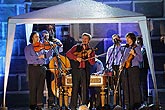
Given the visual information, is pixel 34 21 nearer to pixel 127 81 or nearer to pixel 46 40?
pixel 46 40

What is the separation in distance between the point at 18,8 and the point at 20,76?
1.62 metres

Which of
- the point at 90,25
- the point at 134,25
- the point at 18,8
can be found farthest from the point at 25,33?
the point at 134,25

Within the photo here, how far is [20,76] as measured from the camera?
11.7 m

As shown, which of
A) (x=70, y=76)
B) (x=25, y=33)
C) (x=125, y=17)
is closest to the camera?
(x=125, y=17)

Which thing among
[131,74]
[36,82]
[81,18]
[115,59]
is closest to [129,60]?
[131,74]

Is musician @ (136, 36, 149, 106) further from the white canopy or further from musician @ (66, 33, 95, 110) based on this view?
musician @ (66, 33, 95, 110)

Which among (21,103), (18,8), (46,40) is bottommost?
(21,103)

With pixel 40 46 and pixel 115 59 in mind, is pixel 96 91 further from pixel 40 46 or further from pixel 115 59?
pixel 40 46

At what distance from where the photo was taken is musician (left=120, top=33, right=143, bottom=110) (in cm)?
953

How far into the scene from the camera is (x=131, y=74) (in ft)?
31.5

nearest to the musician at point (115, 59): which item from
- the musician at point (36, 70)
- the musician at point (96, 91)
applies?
the musician at point (96, 91)

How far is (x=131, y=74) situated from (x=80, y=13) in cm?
155

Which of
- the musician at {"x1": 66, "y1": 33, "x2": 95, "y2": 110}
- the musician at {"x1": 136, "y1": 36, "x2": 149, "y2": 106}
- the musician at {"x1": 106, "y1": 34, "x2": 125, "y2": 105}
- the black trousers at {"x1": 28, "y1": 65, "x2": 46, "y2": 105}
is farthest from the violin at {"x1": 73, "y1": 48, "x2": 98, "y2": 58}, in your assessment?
the musician at {"x1": 136, "y1": 36, "x2": 149, "y2": 106}

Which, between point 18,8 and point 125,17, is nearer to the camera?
Result: point 125,17
